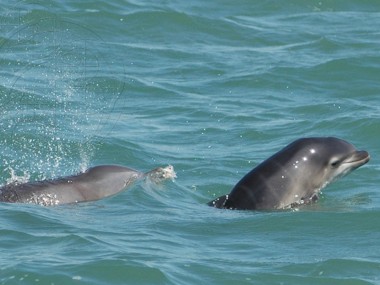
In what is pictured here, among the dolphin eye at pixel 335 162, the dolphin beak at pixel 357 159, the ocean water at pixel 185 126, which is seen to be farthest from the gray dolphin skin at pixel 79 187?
the dolphin beak at pixel 357 159

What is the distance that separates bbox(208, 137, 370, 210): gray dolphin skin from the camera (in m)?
13.2

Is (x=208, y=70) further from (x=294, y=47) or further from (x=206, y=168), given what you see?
(x=206, y=168)

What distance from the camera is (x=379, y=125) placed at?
57.0 ft

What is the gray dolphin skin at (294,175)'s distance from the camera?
13164mm

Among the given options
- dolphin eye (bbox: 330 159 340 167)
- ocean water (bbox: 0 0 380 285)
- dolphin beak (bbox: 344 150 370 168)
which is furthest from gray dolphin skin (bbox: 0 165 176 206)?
dolphin beak (bbox: 344 150 370 168)

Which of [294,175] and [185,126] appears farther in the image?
[185,126]

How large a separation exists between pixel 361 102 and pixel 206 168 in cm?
425

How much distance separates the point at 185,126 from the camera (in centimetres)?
1775

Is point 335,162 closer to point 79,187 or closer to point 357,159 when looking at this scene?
point 357,159

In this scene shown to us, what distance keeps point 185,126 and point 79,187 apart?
4.53 m

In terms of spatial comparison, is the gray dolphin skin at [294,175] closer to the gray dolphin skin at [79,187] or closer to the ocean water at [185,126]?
the ocean water at [185,126]

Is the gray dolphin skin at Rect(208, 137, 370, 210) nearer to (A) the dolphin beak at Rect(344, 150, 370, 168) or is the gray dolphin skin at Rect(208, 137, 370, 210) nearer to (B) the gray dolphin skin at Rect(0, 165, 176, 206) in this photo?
(A) the dolphin beak at Rect(344, 150, 370, 168)

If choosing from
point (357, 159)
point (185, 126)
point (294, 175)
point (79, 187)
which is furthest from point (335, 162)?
point (185, 126)

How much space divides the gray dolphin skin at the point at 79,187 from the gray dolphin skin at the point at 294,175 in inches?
42.7
